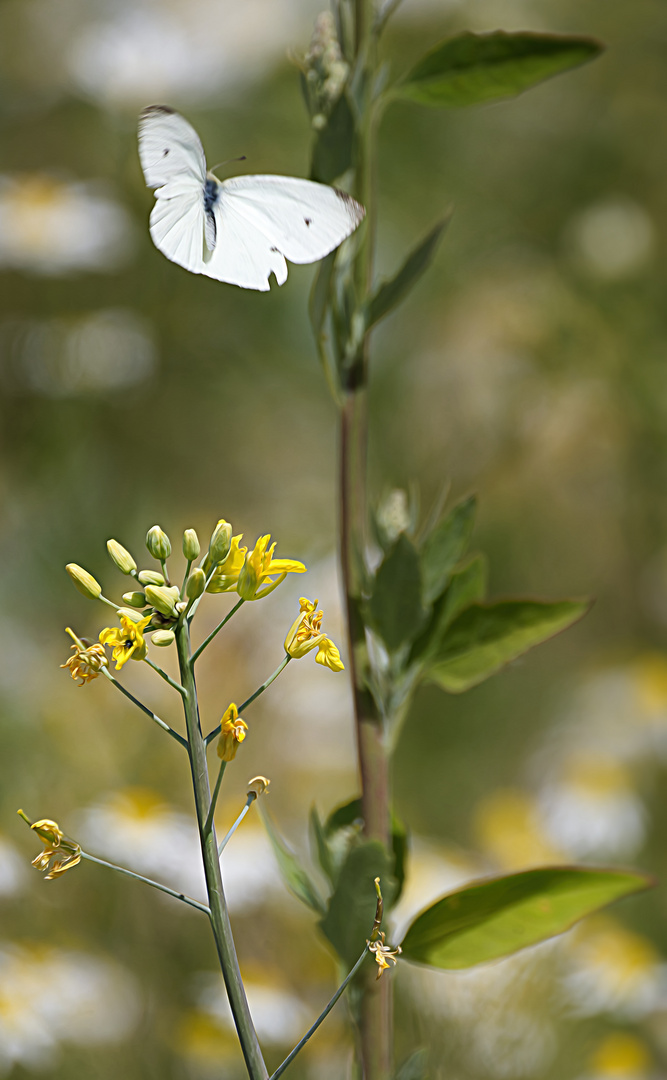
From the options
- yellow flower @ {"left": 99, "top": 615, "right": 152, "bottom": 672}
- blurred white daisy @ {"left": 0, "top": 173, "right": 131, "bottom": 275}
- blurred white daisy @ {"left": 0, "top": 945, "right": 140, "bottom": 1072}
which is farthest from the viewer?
blurred white daisy @ {"left": 0, "top": 173, "right": 131, "bottom": 275}

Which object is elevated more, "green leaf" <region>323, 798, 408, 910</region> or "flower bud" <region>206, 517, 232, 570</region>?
"flower bud" <region>206, 517, 232, 570</region>

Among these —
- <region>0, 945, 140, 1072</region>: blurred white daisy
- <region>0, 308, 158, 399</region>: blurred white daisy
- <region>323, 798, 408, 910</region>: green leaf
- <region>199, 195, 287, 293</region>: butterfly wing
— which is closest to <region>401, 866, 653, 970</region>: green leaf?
<region>323, 798, 408, 910</region>: green leaf

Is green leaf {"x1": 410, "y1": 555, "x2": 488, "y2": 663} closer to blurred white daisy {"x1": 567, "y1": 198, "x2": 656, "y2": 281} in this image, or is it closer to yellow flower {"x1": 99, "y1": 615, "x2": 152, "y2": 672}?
yellow flower {"x1": 99, "y1": 615, "x2": 152, "y2": 672}

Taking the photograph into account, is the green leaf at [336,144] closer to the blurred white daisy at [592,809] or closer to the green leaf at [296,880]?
the green leaf at [296,880]

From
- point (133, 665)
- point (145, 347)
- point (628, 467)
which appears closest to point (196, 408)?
point (145, 347)

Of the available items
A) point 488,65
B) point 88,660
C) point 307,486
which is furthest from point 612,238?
point 88,660

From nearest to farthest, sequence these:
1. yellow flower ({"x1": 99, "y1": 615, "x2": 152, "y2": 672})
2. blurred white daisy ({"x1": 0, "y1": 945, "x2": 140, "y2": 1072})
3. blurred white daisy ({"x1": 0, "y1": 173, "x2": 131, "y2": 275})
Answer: yellow flower ({"x1": 99, "y1": 615, "x2": 152, "y2": 672}) < blurred white daisy ({"x1": 0, "y1": 945, "x2": 140, "y2": 1072}) < blurred white daisy ({"x1": 0, "y1": 173, "x2": 131, "y2": 275})
